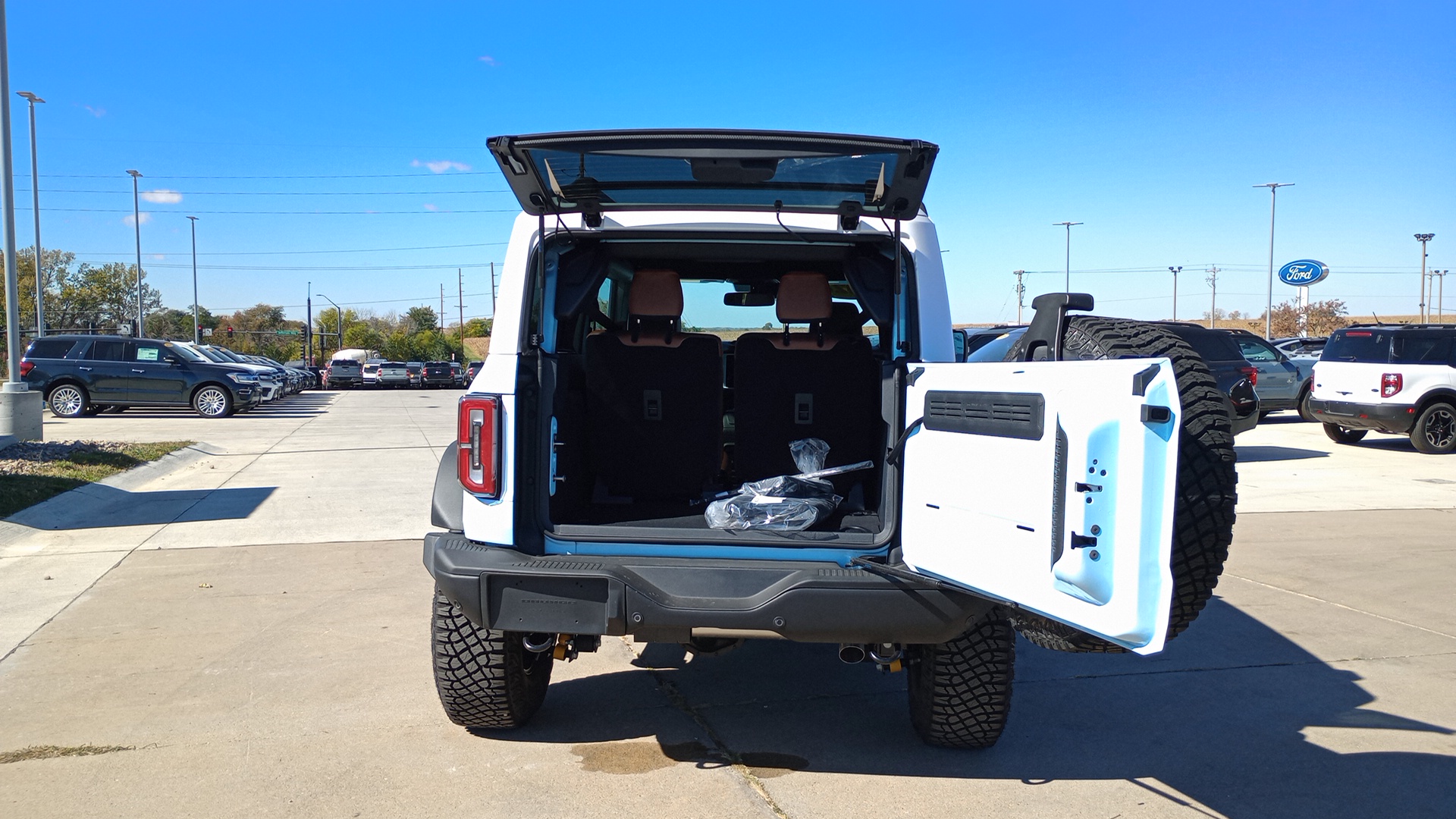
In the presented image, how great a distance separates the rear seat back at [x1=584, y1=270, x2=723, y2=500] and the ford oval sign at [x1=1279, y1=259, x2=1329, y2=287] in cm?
4757

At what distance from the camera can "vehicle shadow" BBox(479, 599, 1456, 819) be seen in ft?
11.8

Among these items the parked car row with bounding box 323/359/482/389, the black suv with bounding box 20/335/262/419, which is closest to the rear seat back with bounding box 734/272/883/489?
the black suv with bounding box 20/335/262/419

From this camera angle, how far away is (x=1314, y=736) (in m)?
4.04

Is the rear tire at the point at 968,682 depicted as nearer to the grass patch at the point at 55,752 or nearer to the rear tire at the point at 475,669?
the rear tire at the point at 475,669

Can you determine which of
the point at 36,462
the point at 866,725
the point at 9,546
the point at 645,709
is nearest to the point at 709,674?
the point at 645,709

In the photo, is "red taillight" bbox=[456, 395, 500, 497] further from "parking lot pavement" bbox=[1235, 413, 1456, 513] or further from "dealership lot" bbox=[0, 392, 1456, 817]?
"parking lot pavement" bbox=[1235, 413, 1456, 513]

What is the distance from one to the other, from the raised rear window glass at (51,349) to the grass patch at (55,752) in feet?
66.6

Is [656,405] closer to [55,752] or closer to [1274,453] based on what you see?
[55,752]

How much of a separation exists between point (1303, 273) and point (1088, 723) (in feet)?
156

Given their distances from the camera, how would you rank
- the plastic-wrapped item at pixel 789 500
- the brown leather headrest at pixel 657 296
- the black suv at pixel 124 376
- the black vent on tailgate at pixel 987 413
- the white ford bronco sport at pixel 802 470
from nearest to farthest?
the white ford bronco sport at pixel 802 470 → the black vent on tailgate at pixel 987 413 → the plastic-wrapped item at pixel 789 500 → the brown leather headrest at pixel 657 296 → the black suv at pixel 124 376

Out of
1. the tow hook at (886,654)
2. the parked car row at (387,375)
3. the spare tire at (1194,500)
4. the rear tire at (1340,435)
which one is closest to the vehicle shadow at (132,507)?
the tow hook at (886,654)

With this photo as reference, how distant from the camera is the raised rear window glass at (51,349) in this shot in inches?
806

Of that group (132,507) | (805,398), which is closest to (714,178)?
(805,398)

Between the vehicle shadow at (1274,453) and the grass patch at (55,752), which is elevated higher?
the vehicle shadow at (1274,453)
